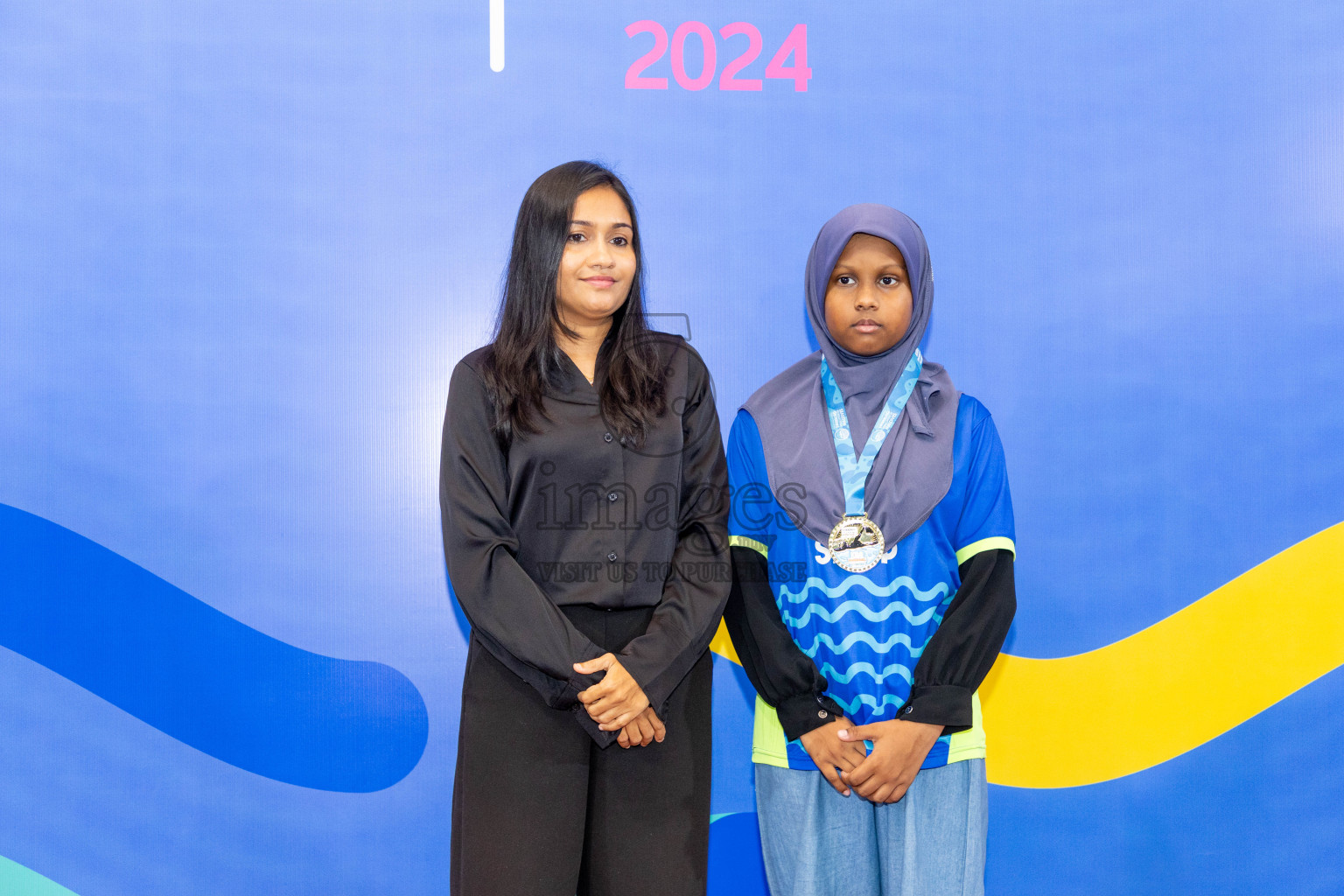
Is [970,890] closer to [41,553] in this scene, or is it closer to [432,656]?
[432,656]

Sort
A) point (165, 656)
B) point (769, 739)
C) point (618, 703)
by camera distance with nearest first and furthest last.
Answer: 1. point (618, 703)
2. point (769, 739)
3. point (165, 656)

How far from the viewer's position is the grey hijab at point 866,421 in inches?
72.0

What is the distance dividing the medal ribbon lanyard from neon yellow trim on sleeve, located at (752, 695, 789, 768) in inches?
15.9

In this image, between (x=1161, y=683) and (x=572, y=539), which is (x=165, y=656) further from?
(x=1161, y=683)

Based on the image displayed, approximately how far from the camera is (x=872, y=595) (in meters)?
1.80

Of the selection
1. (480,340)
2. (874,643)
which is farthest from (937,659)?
(480,340)

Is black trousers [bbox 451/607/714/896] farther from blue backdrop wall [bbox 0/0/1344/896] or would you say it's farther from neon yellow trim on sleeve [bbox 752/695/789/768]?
blue backdrop wall [bbox 0/0/1344/896]

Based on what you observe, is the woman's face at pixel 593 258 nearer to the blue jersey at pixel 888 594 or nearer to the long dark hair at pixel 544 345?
the long dark hair at pixel 544 345

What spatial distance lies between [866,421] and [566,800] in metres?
0.89

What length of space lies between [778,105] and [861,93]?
21cm

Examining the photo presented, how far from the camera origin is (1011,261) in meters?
2.49

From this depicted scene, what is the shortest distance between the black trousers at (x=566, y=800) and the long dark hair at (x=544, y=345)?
0.35 metres

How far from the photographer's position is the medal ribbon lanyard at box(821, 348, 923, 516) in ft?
6.08

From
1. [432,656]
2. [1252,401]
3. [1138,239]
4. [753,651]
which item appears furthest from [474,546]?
[1252,401]
